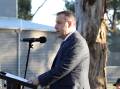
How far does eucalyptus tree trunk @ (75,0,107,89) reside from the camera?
9.89 metres

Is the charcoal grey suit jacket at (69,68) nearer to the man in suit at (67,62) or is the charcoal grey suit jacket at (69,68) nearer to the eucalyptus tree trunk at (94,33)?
the man in suit at (67,62)

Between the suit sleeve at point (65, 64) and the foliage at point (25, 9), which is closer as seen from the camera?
the suit sleeve at point (65, 64)

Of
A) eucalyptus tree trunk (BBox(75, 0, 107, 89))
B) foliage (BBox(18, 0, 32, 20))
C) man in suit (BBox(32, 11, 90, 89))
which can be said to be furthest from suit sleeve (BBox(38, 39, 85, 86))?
foliage (BBox(18, 0, 32, 20))

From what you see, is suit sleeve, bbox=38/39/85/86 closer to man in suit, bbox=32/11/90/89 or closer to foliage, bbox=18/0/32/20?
man in suit, bbox=32/11/90/89

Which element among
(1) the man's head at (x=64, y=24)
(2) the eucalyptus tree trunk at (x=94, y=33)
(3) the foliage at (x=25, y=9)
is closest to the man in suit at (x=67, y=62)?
(1) the man's head at (x=64, y=24)

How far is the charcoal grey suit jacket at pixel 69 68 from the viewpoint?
207 inches

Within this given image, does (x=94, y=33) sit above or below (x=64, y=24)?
below

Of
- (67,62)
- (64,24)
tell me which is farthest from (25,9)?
(67,62)

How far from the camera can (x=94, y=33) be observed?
32.5 ft

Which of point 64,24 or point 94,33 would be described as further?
point 94,33

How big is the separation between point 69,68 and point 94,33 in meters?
4.70

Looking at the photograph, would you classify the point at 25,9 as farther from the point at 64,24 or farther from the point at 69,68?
the point at 69,68

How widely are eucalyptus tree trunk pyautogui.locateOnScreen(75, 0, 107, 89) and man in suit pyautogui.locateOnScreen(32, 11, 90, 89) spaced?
14.6 feet

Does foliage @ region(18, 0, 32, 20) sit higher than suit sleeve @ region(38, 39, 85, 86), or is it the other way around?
suit sleeve @ region(38, 39, 85, 86)
